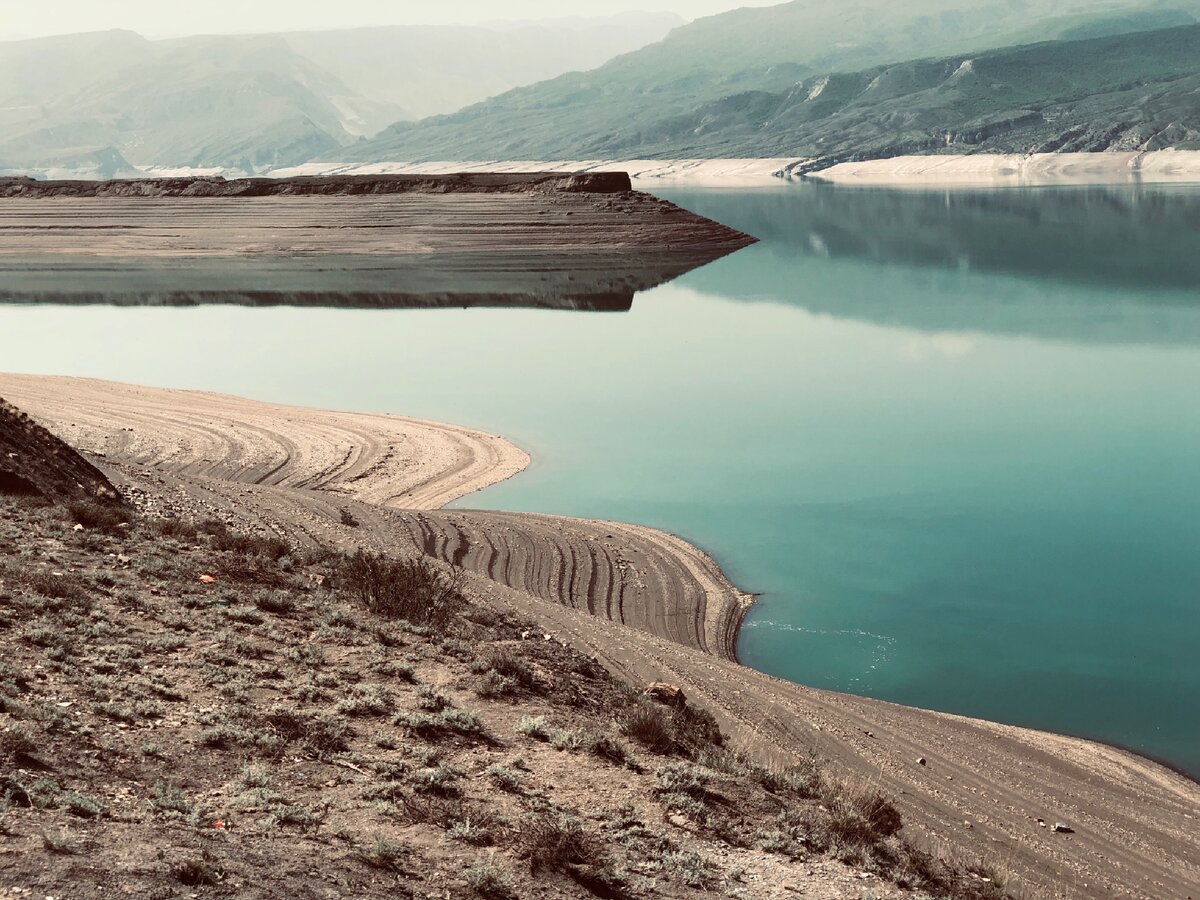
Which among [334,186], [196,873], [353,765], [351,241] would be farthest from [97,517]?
[334,186]

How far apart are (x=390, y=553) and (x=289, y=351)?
82.2 ft

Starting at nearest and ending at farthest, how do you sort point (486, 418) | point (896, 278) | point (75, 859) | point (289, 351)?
1. point (75, 859)
2. point (486, 418)
3. point (289, 351)
4. point (896, 278)

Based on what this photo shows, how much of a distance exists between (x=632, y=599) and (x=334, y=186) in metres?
60.9

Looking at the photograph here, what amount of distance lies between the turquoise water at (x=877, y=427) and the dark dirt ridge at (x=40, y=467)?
7558mm

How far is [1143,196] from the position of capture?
99.1 metres

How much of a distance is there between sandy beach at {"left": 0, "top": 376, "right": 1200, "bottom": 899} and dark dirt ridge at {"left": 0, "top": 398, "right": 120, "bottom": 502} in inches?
28.9

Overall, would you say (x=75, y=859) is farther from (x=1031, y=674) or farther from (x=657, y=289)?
(x=657, y=289)

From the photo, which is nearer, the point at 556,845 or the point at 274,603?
the point at 556,845

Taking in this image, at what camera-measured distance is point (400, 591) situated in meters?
11.2

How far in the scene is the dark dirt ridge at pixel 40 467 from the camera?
12.9 meters

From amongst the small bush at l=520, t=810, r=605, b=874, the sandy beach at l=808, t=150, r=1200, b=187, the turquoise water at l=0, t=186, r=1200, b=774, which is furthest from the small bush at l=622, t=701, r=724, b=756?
→ the sandy beach at l=808, t=150, r=1200, b=187

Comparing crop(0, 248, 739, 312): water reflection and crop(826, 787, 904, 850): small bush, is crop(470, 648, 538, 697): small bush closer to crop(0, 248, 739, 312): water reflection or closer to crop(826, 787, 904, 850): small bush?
crop(826, 787, 904, 850): small bush

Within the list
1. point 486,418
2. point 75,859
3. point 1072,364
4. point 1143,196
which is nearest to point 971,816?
point 75,859

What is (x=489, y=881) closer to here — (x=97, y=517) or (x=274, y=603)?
(x=274, y=603)
